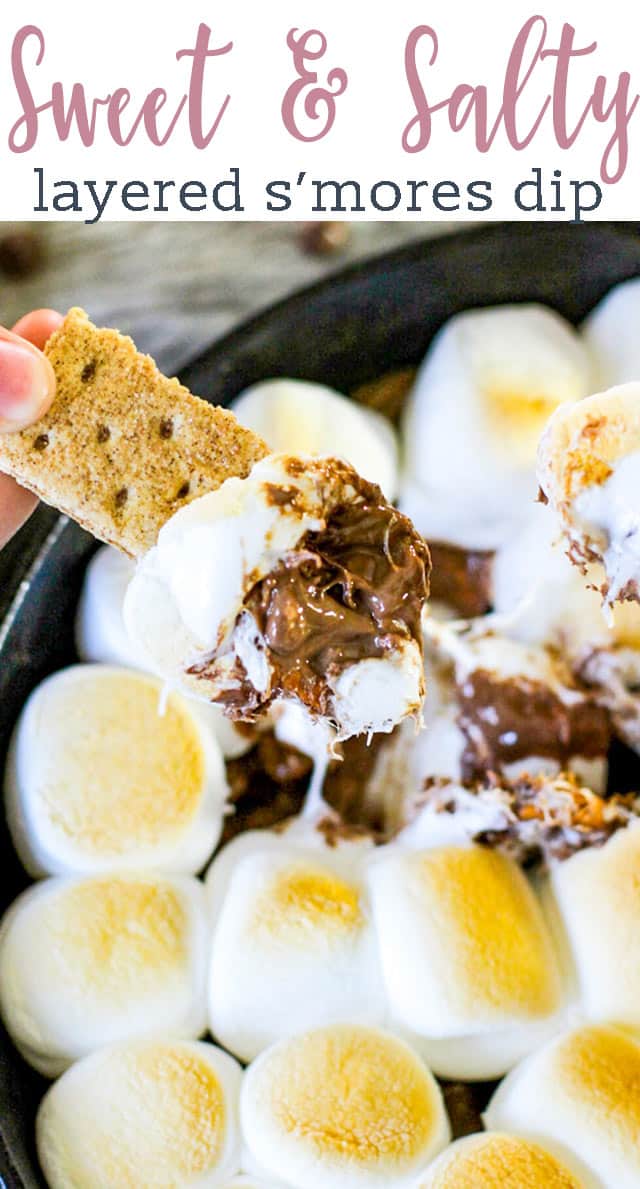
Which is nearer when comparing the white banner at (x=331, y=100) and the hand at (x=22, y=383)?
the hand at (x=22, y=383)

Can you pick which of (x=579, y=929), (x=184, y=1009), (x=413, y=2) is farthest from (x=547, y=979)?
(x=413, y=2)

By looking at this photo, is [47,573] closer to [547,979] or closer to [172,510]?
[172,510]

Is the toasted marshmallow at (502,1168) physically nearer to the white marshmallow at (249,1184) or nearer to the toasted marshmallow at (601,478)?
the white marshmallow at (249,1184)

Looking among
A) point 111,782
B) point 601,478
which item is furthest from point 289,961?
point 601,478

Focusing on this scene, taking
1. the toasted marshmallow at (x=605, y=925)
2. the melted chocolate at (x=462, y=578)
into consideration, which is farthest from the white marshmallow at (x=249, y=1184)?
the melted chocolate at (x=462, y=578)

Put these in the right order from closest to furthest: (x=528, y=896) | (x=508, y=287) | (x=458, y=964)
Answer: (x=458, y=964) < (x=528, y=896) < (x=508, y=287)
